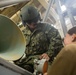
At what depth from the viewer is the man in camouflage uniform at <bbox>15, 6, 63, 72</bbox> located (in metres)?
2.86

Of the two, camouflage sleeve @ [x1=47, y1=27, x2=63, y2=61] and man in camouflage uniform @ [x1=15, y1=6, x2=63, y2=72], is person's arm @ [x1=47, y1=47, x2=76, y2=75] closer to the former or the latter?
man in camouflage uniform @ [x1=15, y1=6, x2=63, y2=72]

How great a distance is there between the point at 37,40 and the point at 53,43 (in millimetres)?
247

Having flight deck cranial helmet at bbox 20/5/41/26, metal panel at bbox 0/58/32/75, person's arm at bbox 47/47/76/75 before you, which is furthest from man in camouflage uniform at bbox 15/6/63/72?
person's arm at bbox 47/47/76/75

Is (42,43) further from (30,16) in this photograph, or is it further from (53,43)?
(30,16)

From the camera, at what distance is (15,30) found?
224 centimetres

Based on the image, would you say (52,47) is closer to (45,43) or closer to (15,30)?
(45,43)

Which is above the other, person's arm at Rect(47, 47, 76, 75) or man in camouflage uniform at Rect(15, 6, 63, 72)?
person's arm at Rect(47, 47, 76, 75)

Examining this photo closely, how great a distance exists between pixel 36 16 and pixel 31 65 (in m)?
0.74

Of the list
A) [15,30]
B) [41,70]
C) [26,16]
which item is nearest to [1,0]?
[15,30]

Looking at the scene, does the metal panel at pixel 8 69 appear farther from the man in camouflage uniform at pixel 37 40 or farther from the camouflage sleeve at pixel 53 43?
the camouflage sleeve at pixel 53 43

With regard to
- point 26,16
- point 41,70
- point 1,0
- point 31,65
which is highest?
point 1,0

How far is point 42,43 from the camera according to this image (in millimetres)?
2996

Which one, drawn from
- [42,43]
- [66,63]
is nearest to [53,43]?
[42,43]

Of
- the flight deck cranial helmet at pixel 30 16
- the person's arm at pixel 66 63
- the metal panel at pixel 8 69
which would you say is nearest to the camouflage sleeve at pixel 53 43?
A: the flight deck cranial helmet at pixel 30 16
